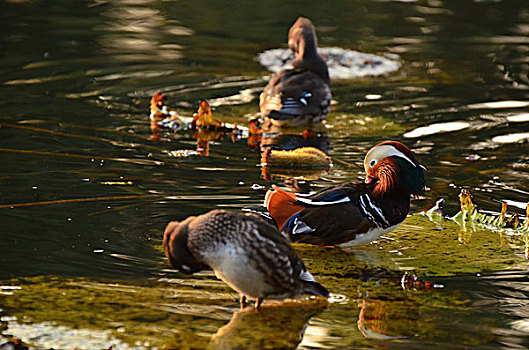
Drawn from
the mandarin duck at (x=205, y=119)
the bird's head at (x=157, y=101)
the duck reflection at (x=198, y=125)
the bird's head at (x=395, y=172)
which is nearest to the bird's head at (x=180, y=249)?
the bird's head at (x=395, y=172)

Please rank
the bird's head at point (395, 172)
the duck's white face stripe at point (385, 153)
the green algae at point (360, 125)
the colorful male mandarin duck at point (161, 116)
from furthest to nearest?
the colorful male mandarin duck at point (161, 116) → the green algae at point (360, 125) → the duck's white face stripe at point (385, 153) → the bird's head at point (395, 172)

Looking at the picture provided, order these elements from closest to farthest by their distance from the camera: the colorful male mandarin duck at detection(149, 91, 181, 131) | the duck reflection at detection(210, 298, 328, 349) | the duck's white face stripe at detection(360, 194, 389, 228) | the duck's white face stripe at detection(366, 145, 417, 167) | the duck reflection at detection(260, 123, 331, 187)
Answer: the duck reflection at detection(210, 298, 328, 349)
the duck's white face stripe at detection(360, 194, 389, 228)
the duck's white face stripe at detection(366, 145, 417, 167)
the duck reflection at detection(260, 123, 331, 187)
the colorful male mandarin duck at detection(149, 91, 181, 131)

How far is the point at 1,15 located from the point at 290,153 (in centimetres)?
914

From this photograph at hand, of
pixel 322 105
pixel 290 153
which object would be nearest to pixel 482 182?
pixel 290 153

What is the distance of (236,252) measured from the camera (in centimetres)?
542

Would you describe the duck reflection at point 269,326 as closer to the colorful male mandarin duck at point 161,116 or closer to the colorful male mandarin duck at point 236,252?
the colorful male mandarin duck at point 236,252

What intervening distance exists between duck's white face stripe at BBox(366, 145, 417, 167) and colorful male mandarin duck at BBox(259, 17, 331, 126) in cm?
388

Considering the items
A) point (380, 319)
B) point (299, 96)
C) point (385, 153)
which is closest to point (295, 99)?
point (299, 96)

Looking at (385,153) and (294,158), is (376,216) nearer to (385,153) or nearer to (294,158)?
(385,153)

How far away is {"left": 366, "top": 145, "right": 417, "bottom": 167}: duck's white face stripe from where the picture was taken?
7113 millimetres

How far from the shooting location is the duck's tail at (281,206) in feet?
23.2

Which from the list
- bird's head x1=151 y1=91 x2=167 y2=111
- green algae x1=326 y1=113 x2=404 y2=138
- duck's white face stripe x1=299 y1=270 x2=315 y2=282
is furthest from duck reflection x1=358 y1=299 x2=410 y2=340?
bird's head x1=151 y1=91 x2=167 y2=111

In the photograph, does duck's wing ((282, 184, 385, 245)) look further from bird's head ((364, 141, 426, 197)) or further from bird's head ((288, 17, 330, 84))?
bird's head ((288, 17, 330, 84))

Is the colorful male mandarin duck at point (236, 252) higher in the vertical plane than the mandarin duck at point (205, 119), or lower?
higher
